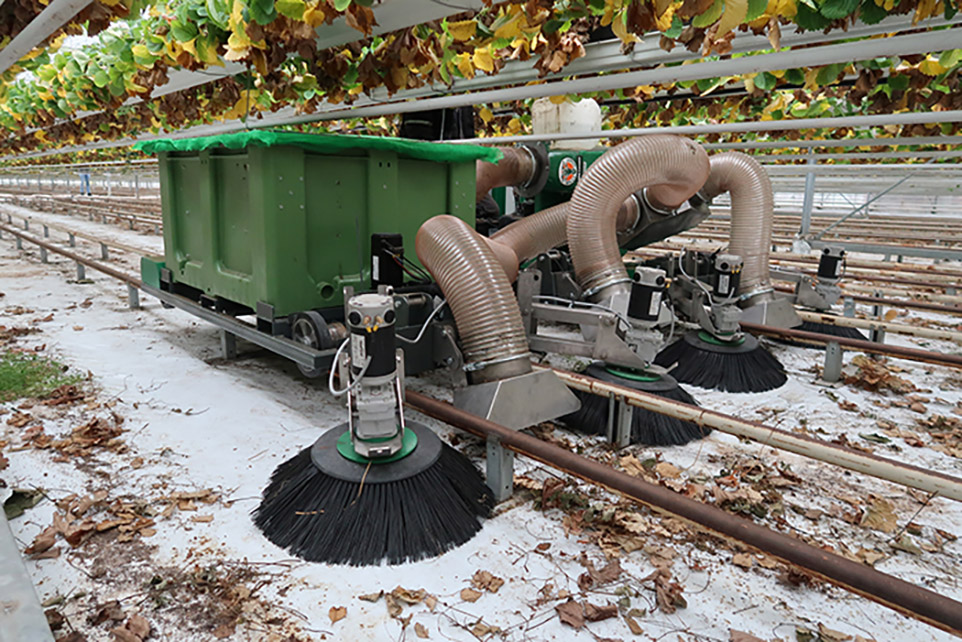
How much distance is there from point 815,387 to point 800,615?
2.56m

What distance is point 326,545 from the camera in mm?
2113

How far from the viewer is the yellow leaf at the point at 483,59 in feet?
9.72

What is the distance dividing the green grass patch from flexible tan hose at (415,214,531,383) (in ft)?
8.53

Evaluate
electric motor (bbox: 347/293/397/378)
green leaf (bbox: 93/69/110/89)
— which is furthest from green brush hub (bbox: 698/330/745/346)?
green leaf (bbox: 93/69/110/89)

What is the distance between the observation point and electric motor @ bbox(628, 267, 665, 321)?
3.42 metres

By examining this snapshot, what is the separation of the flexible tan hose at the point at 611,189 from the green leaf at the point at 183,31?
2.53 meters

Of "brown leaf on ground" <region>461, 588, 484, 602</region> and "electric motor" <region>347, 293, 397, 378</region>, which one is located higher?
"electric motor" <region>347, 293, 397, 378</region>

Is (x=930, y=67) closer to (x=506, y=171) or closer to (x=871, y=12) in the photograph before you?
(x=871, y=12)

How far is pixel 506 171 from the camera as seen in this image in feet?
17.4

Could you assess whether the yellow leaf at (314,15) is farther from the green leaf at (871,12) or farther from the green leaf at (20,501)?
the green leaf at (20,501)

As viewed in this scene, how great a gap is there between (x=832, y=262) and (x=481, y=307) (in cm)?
402

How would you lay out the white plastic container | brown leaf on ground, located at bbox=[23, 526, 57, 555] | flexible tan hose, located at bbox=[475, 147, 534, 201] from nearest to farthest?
brown leaf on ground, located at bbox=[23, 526, 57, 555] → flexible tan hose, located at bbox=[475, 147, 534, 201] → the white plastic container

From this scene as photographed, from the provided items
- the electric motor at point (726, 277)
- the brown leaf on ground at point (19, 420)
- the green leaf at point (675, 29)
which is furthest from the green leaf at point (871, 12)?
the brown leaf on ground at point (19, 420)

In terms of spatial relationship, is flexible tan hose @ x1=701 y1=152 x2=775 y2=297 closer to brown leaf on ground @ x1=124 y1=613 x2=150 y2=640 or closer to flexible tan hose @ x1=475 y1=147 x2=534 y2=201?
flexible tan hose @ x1=475 y1=147 x2=534 y2=201
